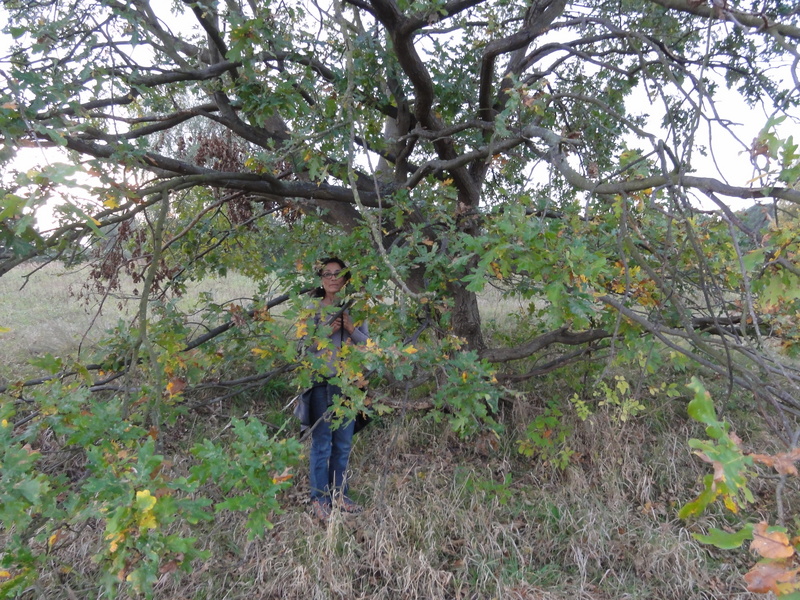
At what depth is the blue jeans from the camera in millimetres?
3062

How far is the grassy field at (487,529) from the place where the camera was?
2752 millimetres

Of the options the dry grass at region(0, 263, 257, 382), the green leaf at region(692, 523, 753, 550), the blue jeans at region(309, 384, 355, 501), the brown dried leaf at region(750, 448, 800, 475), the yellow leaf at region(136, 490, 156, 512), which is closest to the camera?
the green leaf at region(692, 523, 753, 550)

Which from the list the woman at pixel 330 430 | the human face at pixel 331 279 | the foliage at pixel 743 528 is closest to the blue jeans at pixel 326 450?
the woman at pixel 330 430

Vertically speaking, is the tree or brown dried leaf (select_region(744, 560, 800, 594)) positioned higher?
the tree

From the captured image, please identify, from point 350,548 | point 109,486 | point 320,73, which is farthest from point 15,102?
point 350,548

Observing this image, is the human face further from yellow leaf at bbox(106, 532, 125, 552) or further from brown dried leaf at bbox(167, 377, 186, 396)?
yellow leaf at bbox(106, 532, 125, 552)

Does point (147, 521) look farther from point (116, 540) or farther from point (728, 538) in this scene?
point (728, 538)

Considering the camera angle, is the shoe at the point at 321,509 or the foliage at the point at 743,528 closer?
the foliage at the point at 743,528

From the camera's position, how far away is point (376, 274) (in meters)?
2.74

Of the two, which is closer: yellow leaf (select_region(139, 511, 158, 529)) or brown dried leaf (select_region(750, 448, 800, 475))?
brown dried leaf (select_region(750, 448, 800, 475))

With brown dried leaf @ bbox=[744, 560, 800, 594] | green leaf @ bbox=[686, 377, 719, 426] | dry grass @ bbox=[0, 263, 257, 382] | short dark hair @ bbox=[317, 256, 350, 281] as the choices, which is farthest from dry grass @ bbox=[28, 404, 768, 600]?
green leaf @ bbox=[686, 377, 719, 426]

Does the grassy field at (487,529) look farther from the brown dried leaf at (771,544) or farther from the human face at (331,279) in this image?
the brown dried leaf at (771,544)

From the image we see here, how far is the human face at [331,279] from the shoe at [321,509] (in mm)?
1375

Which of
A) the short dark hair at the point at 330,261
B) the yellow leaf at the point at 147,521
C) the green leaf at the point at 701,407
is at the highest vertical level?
the short dark hair at the point at 330,261
